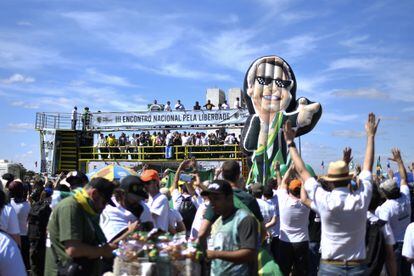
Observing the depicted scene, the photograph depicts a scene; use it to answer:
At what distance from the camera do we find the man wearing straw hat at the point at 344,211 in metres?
4.64

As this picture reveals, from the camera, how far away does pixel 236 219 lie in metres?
4.23

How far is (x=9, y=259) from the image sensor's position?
11.5 ft

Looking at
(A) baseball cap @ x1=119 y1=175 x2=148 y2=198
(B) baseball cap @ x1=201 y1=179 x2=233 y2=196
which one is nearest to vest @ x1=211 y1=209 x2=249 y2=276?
(B) baseball cap @ x1=201 y1=179 x2=233 y2=196

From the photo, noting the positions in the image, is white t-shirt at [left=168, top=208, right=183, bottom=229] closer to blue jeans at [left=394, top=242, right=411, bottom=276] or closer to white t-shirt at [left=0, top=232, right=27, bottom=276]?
blue jeans at [left=394, top=242, right=411, bottom=276]

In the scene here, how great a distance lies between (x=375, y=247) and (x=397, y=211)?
1.80 metres

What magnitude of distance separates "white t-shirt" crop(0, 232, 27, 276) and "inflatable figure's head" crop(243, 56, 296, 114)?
13.2m

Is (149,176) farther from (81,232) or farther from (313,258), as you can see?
(313,258)

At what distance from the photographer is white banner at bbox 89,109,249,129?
26.8 meters

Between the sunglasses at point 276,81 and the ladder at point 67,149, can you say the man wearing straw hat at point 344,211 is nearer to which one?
the sunglasses at point 276,81

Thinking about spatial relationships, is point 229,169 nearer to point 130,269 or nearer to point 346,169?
point 346,169

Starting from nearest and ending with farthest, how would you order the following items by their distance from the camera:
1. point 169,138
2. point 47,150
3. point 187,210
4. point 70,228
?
1. point 70,228
2. point 187,210
3. point 169,138
4. point 47,150

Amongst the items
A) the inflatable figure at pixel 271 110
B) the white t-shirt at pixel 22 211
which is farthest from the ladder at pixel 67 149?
the white t-shirt at pixel 22 211

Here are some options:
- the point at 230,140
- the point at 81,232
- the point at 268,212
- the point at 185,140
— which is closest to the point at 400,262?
the point at 268,212

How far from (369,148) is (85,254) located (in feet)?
8.92
